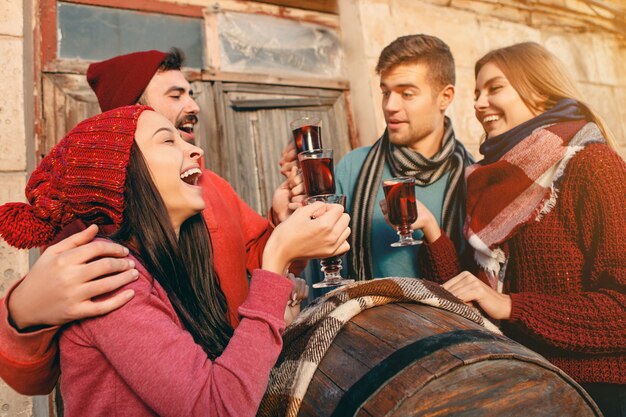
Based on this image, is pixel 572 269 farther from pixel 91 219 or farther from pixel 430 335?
pixel 91 219

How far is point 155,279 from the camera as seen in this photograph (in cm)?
121

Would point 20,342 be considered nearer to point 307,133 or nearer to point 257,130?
point 307,133

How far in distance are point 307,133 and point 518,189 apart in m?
1.00

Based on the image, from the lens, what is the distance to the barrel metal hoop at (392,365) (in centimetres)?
98

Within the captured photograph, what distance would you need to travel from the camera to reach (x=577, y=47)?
179 inches

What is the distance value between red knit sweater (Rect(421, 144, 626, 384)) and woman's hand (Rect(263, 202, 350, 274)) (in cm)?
85

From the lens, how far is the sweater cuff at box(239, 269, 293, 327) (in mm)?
1121

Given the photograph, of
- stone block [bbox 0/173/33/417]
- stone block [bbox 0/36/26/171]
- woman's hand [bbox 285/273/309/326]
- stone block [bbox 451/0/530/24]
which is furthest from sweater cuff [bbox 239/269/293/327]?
A: stone block [bbox 451/0/530/24]

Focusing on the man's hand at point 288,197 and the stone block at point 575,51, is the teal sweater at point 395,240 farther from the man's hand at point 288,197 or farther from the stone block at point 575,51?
the stone block at point 575,51

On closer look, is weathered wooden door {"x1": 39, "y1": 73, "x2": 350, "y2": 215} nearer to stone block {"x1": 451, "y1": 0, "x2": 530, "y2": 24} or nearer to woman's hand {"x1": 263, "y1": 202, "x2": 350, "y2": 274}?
stone block {"x1": 451, "y1": 0, "x2": 530, "y2": 24}

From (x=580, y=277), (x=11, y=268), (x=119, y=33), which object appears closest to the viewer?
(x=580, y=277)

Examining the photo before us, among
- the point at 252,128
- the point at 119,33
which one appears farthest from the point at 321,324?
the point at 119,33

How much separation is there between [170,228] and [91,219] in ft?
0.78

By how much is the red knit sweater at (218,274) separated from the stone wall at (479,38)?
1.94 metres
